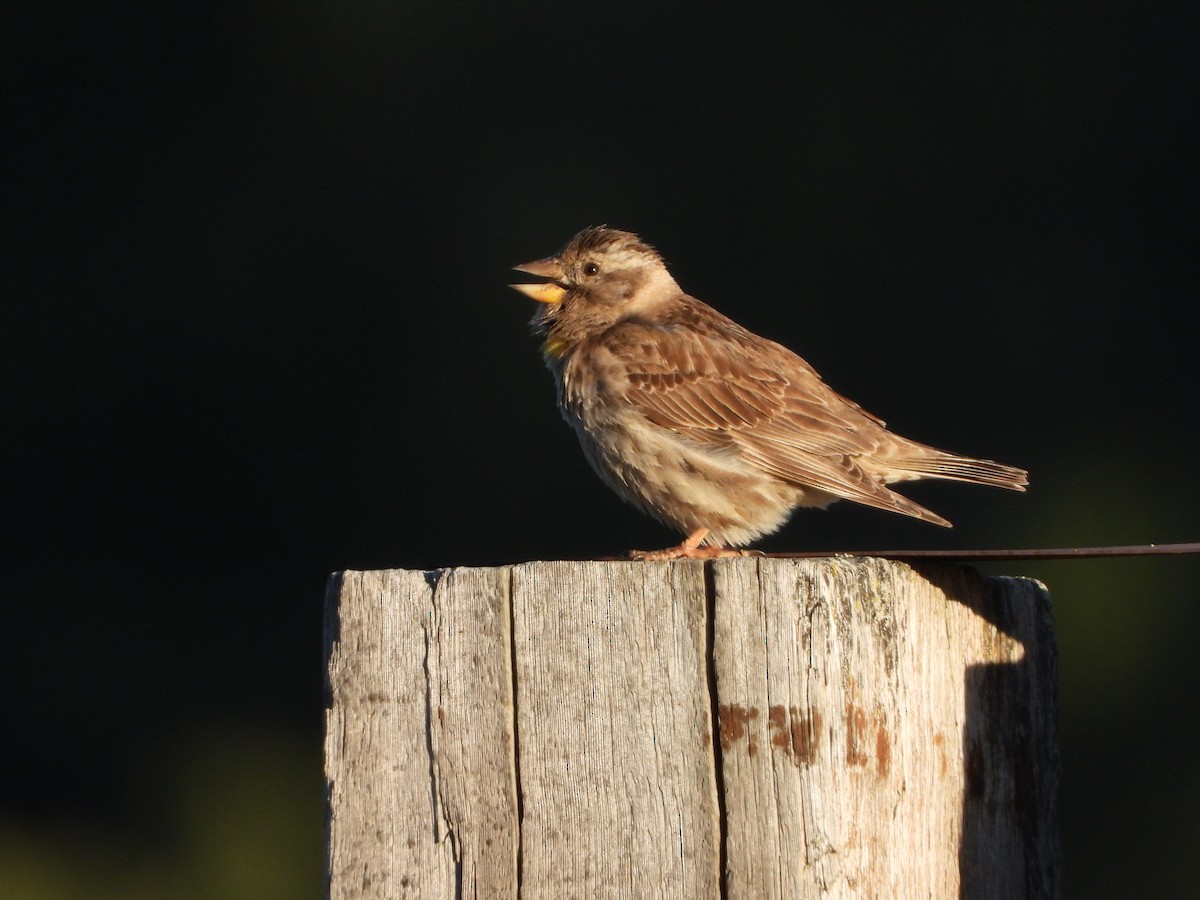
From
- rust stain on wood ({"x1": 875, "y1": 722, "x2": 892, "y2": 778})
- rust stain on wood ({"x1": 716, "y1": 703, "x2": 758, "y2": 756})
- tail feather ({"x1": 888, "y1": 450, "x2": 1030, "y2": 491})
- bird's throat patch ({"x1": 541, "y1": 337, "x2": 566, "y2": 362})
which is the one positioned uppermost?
bird's throat patch ({"x1": 541, "y1": 337, "x2": 566, "y2": 362})

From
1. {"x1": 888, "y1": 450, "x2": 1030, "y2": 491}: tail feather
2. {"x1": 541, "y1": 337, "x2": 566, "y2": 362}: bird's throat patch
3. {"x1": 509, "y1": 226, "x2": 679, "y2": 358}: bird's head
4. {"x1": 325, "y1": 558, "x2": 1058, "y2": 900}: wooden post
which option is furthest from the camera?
{"x1": 509, "y1": 226, "x2": 679, "y2": 358}: bird's head

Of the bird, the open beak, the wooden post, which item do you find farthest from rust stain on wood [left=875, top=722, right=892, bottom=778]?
the open beak

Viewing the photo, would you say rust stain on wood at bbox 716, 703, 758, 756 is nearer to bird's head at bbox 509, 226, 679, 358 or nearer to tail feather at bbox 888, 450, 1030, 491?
tail feather at bbox 888, 450, 1030, 491

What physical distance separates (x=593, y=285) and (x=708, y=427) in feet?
2.47

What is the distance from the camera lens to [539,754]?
2.74 meters

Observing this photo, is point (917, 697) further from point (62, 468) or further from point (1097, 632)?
point (62, 468)

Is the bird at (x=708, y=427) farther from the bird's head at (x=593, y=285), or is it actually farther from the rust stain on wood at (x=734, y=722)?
the rust stain on wood at (x=734, y=722)

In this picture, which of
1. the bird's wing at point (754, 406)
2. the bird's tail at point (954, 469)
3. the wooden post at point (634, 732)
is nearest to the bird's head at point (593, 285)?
the bird's wing at point (754, 406)

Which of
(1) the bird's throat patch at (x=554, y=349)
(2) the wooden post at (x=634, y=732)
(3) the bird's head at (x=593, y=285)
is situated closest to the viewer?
(2) the wooden post at (x=634, y=732)

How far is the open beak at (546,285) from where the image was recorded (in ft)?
18.2

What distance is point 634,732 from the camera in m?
2.72

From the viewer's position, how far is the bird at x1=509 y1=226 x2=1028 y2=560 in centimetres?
494

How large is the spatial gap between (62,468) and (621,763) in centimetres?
990

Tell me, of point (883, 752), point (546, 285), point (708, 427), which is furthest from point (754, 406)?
point (883, 752)
